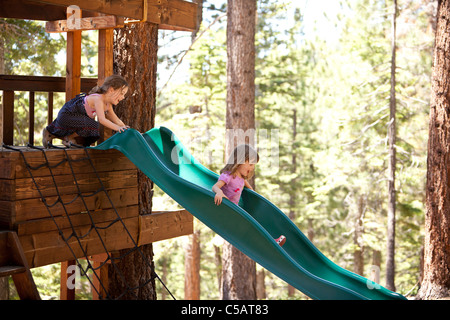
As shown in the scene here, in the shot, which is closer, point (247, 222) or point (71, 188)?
point (247, 222)

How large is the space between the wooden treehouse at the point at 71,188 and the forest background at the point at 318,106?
5.11 metres

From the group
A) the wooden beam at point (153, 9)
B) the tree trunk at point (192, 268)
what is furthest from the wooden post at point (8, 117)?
the tree trunk at point (192, 268)

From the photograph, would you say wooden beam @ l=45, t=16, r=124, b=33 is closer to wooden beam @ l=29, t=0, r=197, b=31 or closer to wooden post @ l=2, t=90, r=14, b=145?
wooden beam @ l=29, t=0, r=197, b=31

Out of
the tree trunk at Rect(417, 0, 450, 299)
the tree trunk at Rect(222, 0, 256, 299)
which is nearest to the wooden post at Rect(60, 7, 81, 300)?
the tree trunk at Rect(222, 0, 256, 299)

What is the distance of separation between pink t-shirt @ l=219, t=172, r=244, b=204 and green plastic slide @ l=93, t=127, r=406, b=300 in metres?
0.13

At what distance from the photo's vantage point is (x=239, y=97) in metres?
8.66

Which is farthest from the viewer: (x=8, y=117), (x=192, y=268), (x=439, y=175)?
(x=192, y=268)

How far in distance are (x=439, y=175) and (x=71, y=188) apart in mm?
4742

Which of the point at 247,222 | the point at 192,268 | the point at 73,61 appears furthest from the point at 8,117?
the point at 192,268

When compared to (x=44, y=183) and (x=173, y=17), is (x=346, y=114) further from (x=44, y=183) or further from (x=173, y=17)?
(x=44, y=183)

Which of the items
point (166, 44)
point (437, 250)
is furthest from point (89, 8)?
point (166, 44)

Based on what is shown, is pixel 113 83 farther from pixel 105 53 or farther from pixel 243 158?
pixel 243 158

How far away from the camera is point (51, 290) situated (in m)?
12.7

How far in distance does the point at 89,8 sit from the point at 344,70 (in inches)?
453
